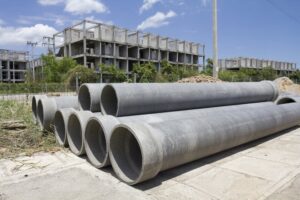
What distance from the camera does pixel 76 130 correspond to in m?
5.79

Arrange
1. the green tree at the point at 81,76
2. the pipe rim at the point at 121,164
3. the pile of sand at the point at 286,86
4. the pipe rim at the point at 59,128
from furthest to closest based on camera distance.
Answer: the green tree at the point at 81,76 < the pile of sand at the point at 286,86 < the pipe rim at the point at 59,128 < the pipe rim at the point at 121,164

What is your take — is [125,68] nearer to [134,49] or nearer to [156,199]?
[134,49]

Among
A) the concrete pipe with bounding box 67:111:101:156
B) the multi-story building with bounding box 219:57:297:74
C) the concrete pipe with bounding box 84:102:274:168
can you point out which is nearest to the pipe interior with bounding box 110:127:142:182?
the concrete pipe with bounding box 84:102:274:168

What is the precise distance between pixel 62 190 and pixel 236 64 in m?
80.7

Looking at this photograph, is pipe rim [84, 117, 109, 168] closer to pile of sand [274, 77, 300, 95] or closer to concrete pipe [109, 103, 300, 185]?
concrete pipe [109, 103, 300, 185]

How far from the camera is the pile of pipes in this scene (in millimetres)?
3877

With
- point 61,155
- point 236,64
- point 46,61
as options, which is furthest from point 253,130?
point 236,64

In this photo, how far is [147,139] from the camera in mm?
3615

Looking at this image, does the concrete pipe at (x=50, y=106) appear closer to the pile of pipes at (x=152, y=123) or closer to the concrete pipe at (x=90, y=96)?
the pile of pipes at (x=152, y=123)

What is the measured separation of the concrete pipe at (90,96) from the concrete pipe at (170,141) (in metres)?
1.65

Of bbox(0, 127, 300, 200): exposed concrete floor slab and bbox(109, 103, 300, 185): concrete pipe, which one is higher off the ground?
bbox(109, 103, 300, 185): concrete pipe

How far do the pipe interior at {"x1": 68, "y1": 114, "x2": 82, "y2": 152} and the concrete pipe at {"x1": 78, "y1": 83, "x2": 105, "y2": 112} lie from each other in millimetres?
452

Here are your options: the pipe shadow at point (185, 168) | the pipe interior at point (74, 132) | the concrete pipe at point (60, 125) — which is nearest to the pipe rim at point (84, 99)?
the concrete pipe at point (60, 125)

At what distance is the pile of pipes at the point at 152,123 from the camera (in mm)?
3877
